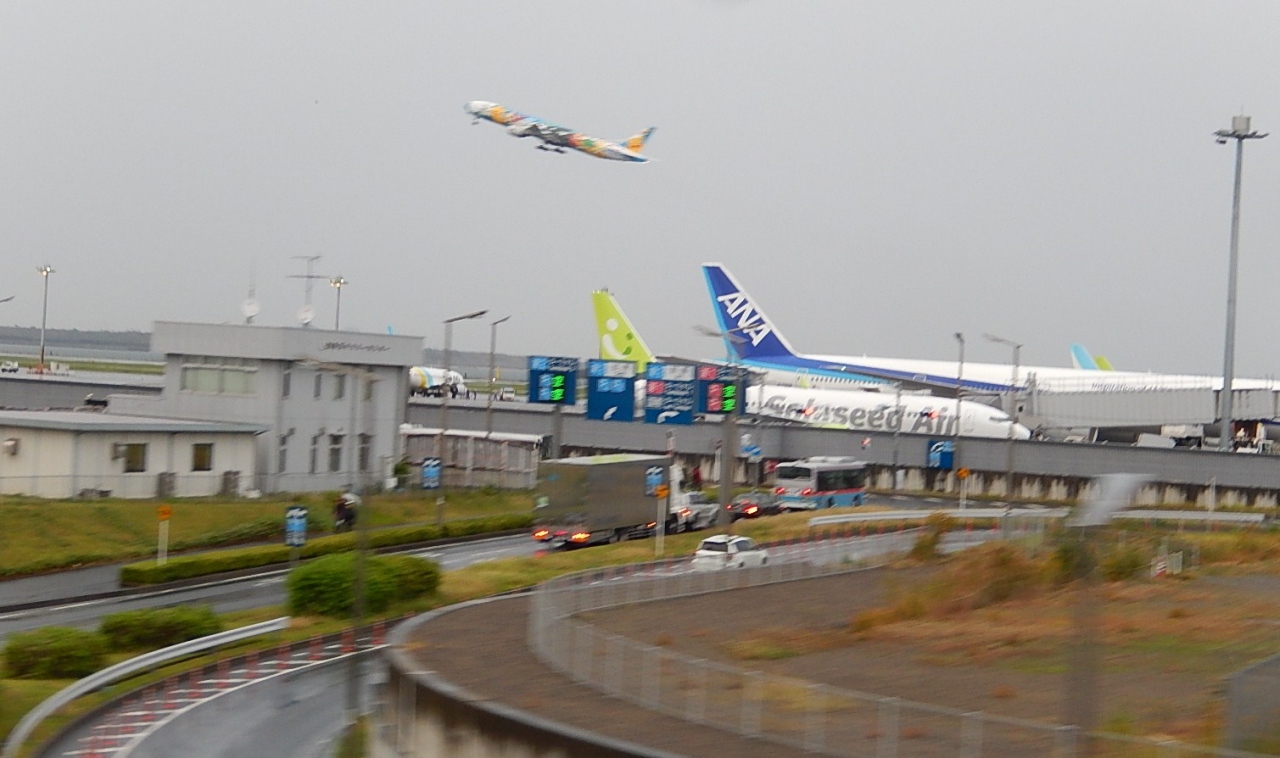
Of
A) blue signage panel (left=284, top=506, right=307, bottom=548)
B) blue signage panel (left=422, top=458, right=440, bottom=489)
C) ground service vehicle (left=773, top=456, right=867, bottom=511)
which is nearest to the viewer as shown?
blue signage panel (left=284, top=506, right=307, bottom=548)

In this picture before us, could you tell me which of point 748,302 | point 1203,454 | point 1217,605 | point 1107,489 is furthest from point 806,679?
point 748,302

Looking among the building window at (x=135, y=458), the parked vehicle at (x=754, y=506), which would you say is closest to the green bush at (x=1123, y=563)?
the parked vehicle at (x=754, y=506)

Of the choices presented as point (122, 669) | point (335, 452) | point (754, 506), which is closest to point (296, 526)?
point (122, 669)

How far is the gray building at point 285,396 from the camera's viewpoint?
62.2 metres

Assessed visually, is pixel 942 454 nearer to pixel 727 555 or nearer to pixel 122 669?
pixel 727 555

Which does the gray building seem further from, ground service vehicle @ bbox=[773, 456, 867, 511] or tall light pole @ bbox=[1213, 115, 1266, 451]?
tall light pole @ bbox=[1213, 115, 1266, 451]

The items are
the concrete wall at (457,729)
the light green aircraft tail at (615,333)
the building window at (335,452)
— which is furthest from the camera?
the light green aircraft tail at (615,333)

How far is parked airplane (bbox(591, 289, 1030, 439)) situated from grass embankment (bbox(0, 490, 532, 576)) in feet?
108

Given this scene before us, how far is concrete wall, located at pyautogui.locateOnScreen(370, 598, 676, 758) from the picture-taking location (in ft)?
59.3

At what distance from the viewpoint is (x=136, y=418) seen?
197 feet

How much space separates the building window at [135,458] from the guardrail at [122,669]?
2114 centimetres

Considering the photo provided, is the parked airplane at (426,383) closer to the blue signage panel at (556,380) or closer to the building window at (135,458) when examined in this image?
the blue signage panel at (556,380)

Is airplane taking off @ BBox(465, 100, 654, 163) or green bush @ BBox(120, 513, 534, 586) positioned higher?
airplane taking off @ BBox(465, 100, 654, 163)

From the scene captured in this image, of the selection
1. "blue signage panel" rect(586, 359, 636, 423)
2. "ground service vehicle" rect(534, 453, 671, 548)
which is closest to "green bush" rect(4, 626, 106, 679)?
"ground service vehicle" rect(534, 453, 671, 548)
